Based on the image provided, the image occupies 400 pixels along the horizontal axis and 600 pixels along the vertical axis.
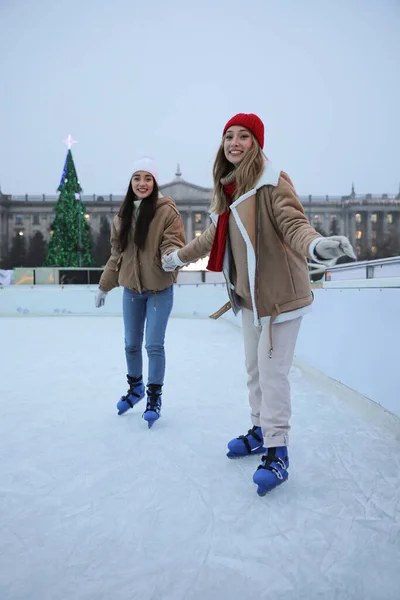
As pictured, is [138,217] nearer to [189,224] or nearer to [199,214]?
[189,224]

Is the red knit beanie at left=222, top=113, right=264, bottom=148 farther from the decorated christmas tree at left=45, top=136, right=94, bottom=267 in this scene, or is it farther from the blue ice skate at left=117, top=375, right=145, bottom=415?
the decorated christmas tree at left=45, top=136, right=94, bottom=267

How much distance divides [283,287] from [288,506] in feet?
2.46

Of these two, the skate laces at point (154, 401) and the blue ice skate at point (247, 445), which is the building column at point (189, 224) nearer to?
the skate laces at point (154, 401)

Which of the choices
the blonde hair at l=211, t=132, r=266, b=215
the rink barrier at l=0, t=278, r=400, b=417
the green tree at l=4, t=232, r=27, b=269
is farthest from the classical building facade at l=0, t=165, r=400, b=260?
the blonde hair at l=211, t=132, r=266, b=215

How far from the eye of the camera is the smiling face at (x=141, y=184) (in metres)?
2.43

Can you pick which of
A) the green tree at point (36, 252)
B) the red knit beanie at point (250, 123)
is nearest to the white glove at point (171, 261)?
the red knit beanie at point (250, 123)

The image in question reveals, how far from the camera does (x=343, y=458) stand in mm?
1896

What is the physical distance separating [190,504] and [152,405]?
92 cm

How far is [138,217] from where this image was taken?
2.40 meters

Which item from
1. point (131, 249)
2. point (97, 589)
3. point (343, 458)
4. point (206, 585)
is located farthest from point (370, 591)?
point (131, 249)

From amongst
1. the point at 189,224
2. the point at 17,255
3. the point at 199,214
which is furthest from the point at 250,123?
the point at 199,214

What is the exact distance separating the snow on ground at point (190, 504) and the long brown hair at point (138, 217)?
986 mm

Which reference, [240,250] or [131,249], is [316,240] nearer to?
[240,250]

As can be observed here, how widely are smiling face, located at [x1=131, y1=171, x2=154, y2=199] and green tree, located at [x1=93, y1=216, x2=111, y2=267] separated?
3507 cm
